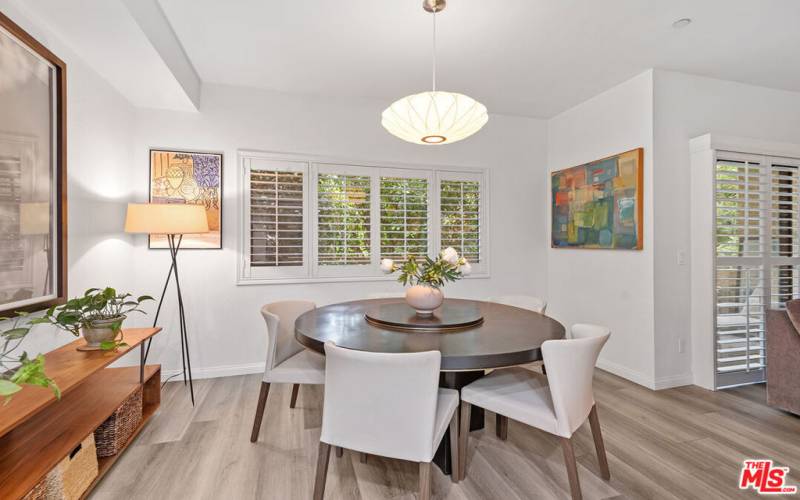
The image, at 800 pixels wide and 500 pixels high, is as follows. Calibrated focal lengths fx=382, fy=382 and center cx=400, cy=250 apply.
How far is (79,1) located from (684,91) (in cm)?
413

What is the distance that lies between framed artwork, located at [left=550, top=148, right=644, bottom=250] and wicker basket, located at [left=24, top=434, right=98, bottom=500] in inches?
148

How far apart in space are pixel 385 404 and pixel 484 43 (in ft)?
8.13

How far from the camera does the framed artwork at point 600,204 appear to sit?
Result: 10.4 feet

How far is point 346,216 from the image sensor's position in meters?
3.68

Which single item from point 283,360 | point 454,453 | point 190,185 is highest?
point 190,185

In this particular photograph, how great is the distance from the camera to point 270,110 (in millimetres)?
3475

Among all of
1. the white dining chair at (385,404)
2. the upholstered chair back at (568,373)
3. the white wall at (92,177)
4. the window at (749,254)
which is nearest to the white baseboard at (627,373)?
the window at (749,254)

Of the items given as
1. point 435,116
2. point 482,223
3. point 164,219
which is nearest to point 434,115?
point 435,116

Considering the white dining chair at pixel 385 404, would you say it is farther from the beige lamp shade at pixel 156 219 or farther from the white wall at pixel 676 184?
the white wall at pixel 676 184

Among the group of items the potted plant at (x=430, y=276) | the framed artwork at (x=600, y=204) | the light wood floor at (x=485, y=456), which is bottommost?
the light wood floor at (x=485, y=456)

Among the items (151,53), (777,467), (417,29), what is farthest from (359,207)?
(777,467)

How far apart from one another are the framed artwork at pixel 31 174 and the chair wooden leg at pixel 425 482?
1915mm

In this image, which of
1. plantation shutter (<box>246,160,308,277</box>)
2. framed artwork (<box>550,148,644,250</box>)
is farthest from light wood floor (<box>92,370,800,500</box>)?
framed artwork (<box>550,148,644,250</box>)
